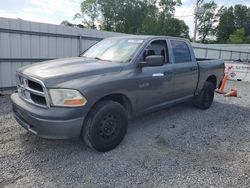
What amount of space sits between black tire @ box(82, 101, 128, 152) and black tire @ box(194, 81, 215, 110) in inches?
121

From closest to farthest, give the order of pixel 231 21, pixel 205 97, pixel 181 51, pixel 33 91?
pixel 33 91
pixel 181 51
pixel 205 97
pixel 231 21

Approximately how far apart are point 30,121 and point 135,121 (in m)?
2.46

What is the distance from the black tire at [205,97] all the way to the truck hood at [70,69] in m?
3.17

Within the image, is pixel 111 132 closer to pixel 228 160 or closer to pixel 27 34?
pixel 228 160

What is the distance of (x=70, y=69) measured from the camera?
3.48m

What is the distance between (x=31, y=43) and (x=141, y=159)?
6119mm

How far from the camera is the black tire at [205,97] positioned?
6.15m

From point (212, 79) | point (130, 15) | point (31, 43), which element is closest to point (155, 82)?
point (212, 79)

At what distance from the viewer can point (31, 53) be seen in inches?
311

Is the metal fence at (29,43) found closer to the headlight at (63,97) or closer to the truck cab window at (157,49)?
the truck cab window at (157,49)

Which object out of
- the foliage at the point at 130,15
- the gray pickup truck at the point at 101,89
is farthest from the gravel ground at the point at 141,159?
the foliage at the point at 130,15

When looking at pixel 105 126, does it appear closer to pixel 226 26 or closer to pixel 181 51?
pixel 181 51

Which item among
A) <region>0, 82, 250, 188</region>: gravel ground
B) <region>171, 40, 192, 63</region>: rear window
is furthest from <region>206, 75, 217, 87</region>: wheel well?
<region>0, 82, 250, 188</region>: gravel ground

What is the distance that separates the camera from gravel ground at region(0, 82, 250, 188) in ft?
9.62
